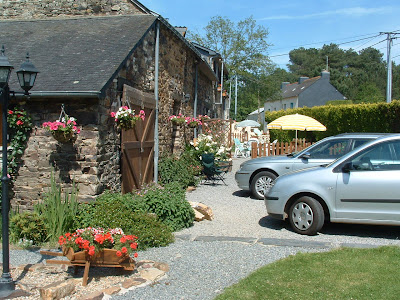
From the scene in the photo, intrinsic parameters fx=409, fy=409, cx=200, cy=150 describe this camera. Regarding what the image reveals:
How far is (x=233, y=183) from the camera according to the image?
1274 cm

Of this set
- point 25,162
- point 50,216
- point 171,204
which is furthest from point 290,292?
point 25,162

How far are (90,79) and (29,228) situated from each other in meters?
2.69

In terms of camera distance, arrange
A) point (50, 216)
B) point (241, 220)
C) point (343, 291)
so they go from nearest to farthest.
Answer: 1. point (343, 291)
2. point (50, 216)
3. point (241, 220)

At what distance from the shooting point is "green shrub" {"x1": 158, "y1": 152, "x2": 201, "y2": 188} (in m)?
→ 10.9

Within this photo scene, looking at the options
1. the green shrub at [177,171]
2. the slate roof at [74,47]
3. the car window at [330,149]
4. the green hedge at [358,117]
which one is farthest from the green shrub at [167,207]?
the green hedge at [358,117]

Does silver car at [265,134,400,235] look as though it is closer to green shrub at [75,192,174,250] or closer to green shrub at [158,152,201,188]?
green shrub at [75,192,174,250]

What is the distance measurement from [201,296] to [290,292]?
3.13 feet

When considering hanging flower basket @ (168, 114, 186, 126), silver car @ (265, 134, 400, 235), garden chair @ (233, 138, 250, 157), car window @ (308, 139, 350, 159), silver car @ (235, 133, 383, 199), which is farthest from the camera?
garden chair @ (233, 138, 250, 157)

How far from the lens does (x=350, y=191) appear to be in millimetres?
6469

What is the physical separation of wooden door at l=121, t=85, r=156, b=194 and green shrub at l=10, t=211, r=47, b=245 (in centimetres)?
210

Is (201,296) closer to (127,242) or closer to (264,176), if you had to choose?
(127,242)

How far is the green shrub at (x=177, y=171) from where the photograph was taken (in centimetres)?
1089

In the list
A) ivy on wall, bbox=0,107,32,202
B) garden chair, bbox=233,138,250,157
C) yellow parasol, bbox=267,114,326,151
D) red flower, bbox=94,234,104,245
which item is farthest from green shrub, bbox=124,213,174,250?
garden chair, bbox=233,138,250,157

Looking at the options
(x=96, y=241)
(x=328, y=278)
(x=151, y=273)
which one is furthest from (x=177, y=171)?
(x=328, y=278)
